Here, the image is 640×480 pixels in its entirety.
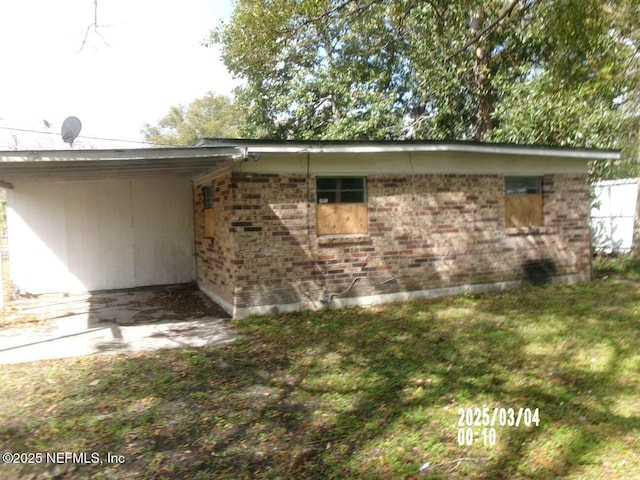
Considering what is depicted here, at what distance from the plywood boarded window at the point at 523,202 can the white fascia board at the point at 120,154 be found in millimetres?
5588

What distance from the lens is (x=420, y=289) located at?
8.52 metres

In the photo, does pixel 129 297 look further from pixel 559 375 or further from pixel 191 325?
pixel 559 375

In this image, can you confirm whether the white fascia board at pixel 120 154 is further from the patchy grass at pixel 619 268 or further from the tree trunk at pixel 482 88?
the tree trunk at pixel 482 88

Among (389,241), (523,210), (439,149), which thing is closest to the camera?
(439,149)

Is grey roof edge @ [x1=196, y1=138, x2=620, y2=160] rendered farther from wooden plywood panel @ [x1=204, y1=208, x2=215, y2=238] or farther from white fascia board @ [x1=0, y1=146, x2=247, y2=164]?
wooden plywood panel @ [x1=204, y1=208, x2=215, y2=238]

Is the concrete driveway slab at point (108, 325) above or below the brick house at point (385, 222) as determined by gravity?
below

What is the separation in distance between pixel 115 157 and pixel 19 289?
22.3 ft

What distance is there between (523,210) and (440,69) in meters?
7.06

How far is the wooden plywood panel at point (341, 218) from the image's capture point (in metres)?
7.80

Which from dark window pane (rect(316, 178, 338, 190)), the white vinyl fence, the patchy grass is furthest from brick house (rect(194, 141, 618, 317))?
the white vinyl fence

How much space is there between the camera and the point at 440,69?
14602 millimetres

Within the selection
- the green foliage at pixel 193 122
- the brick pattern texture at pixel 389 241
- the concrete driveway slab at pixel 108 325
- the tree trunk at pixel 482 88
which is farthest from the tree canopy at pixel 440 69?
the green foliage at pixel 193 122

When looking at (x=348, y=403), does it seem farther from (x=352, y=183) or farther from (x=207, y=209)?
(x=207, y=209)

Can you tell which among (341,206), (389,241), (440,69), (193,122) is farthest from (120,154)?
(193,122)
